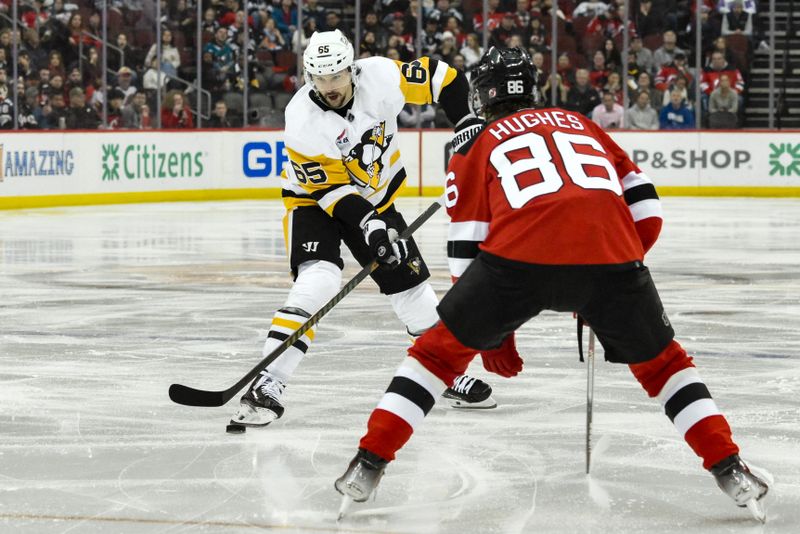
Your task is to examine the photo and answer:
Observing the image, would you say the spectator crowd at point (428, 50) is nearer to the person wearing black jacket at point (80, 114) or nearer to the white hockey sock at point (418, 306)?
the person wearing black jacket at point (80, 114)

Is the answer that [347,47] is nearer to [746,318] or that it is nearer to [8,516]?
[8,516]

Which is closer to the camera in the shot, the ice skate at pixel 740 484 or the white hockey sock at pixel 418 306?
the ice skate at pixel 740 484

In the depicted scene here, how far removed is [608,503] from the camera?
10.7 ft

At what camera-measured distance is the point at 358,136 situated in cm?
448

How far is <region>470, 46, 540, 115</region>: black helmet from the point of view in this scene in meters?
3.26

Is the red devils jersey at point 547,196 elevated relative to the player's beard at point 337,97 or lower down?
lower down

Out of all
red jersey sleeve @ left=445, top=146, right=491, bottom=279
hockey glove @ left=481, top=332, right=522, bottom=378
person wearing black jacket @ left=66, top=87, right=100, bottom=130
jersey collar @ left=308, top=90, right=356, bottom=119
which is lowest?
hockey glove @ left=481, top=332, right=522, bottom=378

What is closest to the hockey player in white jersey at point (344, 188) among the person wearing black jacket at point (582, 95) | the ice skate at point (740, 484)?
the ice skate at point (740, 484)

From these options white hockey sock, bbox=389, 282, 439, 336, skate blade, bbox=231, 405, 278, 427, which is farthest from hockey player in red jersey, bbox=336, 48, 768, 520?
white hockey sock, bbox=389, 282, 439, 336

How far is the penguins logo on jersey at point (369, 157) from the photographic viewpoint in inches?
177

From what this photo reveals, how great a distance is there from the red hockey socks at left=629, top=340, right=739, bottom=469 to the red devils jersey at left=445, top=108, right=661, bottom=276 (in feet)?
0.83

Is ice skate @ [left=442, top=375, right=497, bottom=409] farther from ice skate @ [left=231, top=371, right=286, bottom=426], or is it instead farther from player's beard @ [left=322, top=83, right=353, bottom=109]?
player's beard @ [left=322, top=83, right=353, bottom=109]

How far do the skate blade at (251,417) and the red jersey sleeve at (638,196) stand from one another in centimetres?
142

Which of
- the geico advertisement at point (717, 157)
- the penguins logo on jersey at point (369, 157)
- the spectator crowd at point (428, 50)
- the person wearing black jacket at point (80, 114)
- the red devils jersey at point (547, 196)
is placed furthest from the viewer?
the geico advertisement at point (717, 157)
